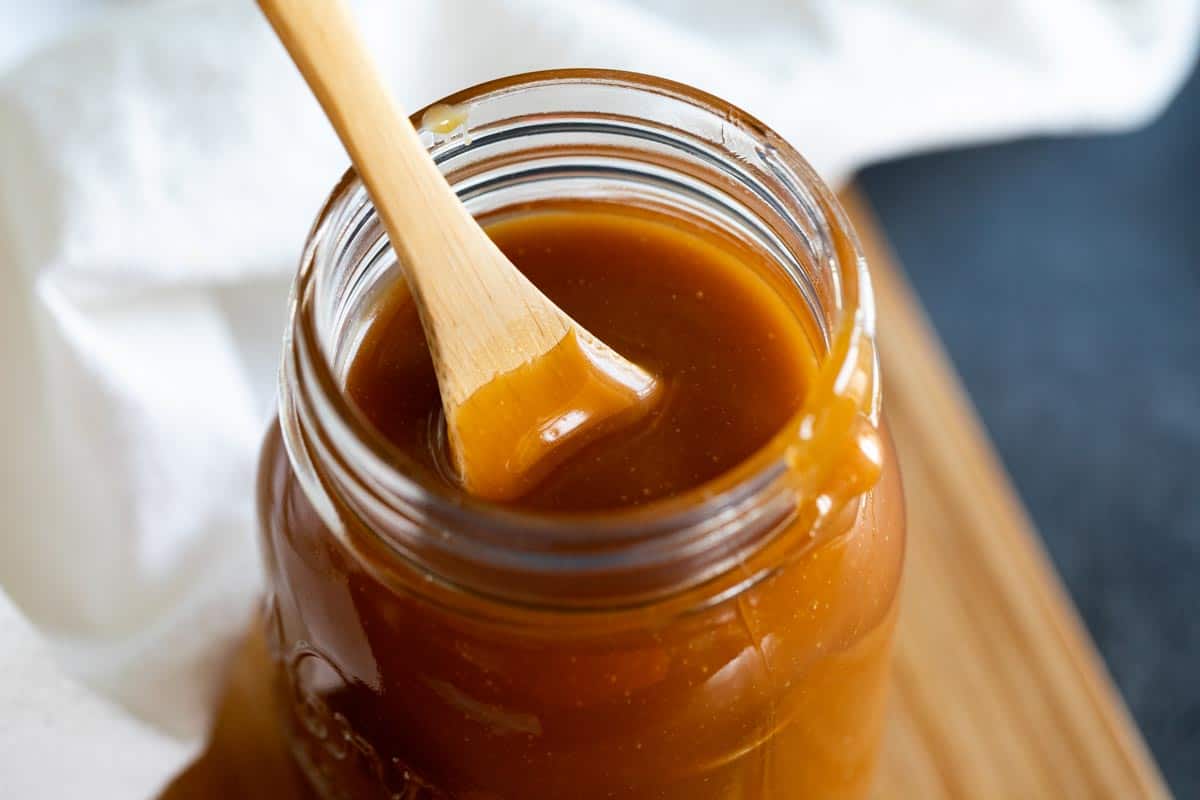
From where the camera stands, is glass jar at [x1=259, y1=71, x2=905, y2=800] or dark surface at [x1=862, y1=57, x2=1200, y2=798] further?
dark surface at [x1=862, y1=57, x2=1200, y2=798]

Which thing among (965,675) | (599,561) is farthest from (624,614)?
(965,675)

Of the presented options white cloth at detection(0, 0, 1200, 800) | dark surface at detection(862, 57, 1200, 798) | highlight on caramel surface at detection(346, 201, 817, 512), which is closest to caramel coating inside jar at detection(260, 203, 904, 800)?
highlight on caramel surface at detection(346, 201, 817, 512)

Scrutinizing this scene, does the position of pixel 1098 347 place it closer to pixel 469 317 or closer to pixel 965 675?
pixel 965 675

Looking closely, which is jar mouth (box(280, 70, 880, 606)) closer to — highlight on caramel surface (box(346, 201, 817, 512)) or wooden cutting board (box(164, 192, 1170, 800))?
highlight on caramel surface (box(346, 201, 817, 512))

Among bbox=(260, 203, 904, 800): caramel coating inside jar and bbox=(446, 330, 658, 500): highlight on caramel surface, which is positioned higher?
bbox=(446, 330, 658, 500): highlight on caramel surface

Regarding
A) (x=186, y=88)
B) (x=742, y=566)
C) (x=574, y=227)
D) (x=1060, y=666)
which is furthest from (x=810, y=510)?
(x=186, y=88)

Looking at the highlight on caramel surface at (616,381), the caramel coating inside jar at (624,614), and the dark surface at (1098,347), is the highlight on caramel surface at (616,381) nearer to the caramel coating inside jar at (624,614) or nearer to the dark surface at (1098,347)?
the caramel coating inside jar at (624,614)

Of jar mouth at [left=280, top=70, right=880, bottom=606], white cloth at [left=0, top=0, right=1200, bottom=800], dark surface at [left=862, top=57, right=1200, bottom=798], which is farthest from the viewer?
dark surface at [left=862, top=57, right=1200, bottom=798]
